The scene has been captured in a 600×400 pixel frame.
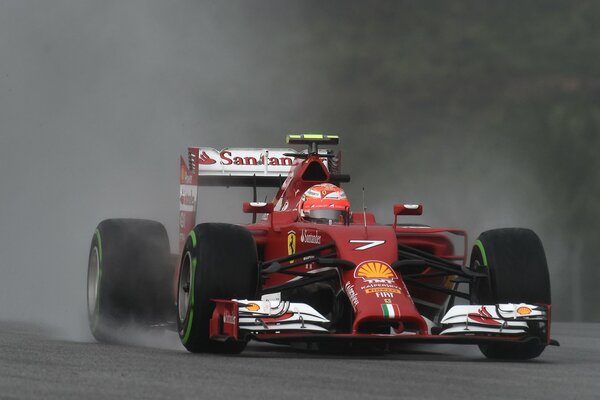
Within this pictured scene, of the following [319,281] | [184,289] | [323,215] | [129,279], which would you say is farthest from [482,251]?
[129,279]

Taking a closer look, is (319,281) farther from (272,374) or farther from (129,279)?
(129,279)

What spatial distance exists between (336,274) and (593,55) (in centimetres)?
1984

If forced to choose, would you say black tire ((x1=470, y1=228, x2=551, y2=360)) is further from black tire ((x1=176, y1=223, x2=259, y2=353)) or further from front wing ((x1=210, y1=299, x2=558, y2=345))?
black tire ((x1=176, y1=223, x2=259, y2=353))

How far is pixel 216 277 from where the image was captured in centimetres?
1135

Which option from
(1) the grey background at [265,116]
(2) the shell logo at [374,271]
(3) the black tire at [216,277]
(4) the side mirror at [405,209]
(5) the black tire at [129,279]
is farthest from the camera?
(1) the grey background at [265,116]

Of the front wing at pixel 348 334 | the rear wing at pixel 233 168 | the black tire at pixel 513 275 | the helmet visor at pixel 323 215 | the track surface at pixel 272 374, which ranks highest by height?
A: the rear wing at pixel 233 168

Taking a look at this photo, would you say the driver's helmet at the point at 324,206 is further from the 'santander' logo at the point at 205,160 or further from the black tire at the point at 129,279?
the 'santander' logo at the point at 205,160

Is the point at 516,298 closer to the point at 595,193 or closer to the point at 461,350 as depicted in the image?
the point at 461,350

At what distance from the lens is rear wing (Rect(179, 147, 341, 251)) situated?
15.2 m

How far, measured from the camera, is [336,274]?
1184 centimetres

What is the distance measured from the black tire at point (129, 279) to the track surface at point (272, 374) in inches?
50.8

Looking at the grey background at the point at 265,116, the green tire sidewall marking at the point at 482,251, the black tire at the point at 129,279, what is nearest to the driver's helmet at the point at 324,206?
the green tire sidewall marking at the point at 482,251

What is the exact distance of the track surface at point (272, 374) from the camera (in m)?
8.55

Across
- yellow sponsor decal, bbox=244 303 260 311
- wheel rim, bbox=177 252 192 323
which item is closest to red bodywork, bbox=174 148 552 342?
yellow sponsor decal, bbox=244 303 260 311
